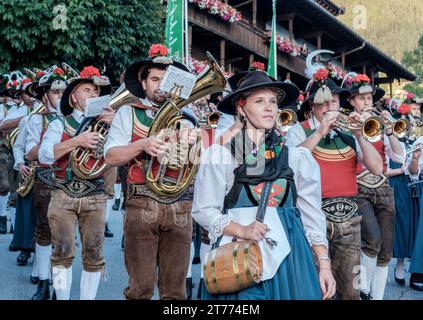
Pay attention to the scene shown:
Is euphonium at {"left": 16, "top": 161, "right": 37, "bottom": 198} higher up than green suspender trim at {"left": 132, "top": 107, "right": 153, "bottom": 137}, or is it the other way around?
green suspender trim at {"left": 132, "top": 107, "right": 153, "bottom": 137}

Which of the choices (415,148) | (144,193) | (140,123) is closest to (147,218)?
(144,193)

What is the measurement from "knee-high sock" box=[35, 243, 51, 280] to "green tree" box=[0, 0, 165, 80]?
8651 millimetres

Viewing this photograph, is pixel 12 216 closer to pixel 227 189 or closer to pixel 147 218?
pixel 147 218

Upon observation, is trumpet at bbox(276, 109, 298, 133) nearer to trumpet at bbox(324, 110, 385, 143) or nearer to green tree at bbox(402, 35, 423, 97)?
trumpet at bbox(324, 110, 385, 143)

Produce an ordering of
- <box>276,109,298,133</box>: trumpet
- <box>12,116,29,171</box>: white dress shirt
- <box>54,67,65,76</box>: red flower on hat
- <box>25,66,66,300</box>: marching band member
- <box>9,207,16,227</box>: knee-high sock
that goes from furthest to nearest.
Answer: <box>9,207,16,227</box>: knee-high sock < <box>12,116,29,171</box>: white dress shirt < <box>54,67,65,76</box>: red flower on hat < <box>25,66,66,300</box>: marching band member < <box>276,109,298,133</box>: trumpet

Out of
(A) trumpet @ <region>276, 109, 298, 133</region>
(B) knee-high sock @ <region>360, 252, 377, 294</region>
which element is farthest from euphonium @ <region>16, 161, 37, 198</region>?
(B) knee-high sock @ <region>360, 252, 377, 294</region>

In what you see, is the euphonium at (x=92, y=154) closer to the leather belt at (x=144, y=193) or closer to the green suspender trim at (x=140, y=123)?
the green suspender trim at (x=140, y=123)

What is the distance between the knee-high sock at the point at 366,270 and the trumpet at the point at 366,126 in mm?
1346

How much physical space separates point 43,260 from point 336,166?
3.15 m

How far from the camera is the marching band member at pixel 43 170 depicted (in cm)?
671

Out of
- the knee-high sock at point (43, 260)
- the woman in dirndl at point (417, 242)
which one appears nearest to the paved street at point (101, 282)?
the woman in dirndl at point (417, 242)

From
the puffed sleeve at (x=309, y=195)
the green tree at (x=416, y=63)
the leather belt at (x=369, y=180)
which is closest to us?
the puffed sleeve at (x=309, y=195)

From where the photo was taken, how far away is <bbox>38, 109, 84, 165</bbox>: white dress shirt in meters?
5.86

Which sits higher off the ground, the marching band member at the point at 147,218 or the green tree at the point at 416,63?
the green tree at the point at 416,63
